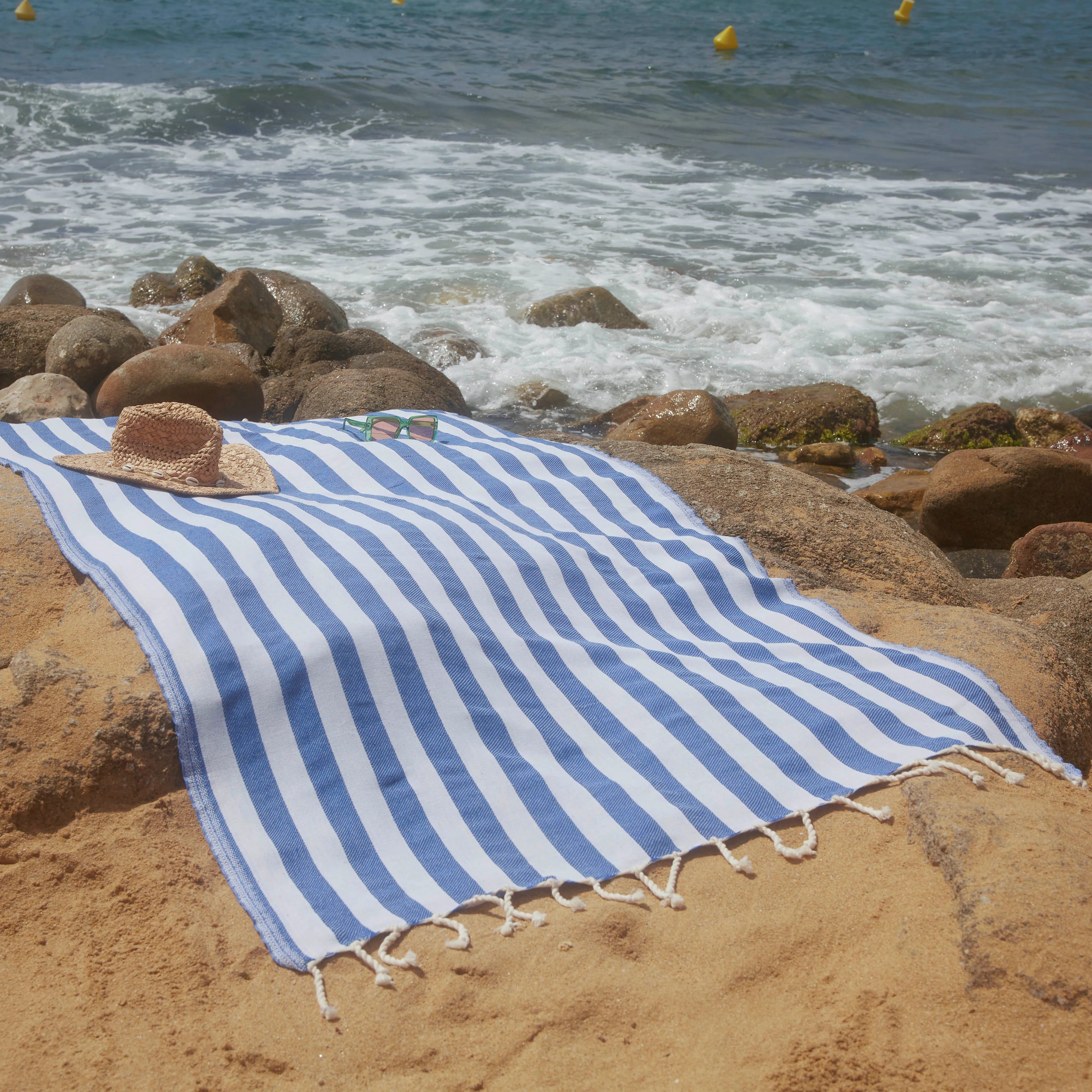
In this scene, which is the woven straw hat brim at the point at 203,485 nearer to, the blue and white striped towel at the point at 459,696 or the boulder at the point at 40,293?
the blue and white striped towel at the point at 459,696

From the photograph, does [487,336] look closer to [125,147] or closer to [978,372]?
[978,372]

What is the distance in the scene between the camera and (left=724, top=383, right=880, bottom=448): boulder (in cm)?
781

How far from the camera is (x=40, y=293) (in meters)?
8.77

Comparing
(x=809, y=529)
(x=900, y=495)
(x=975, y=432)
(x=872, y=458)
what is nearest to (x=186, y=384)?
(x=809, y=529)

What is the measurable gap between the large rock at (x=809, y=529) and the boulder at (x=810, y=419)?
10.2 feet

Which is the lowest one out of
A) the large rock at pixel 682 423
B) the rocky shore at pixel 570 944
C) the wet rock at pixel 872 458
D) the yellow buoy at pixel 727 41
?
the wet rock at pixel 872 458

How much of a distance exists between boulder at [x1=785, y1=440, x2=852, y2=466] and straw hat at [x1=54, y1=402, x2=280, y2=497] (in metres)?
4.73

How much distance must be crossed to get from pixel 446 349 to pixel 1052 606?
6.01 metres

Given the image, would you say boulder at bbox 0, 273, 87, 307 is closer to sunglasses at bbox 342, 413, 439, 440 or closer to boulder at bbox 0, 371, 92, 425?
boulder at bbox 0, 371, 92, 425

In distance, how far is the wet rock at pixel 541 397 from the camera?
27.0 ft

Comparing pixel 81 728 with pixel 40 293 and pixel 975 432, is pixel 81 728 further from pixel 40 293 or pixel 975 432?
pixel 40 293

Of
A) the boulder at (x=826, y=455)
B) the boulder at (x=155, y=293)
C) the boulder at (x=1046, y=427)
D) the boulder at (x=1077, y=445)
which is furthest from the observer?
the boulder at (x=155, y=293)

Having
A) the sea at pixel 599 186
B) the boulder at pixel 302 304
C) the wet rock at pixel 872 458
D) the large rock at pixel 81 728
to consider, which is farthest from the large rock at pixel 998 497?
the boulder at pixel 302 304

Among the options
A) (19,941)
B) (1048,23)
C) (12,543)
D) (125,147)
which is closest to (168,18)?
(125,147)
